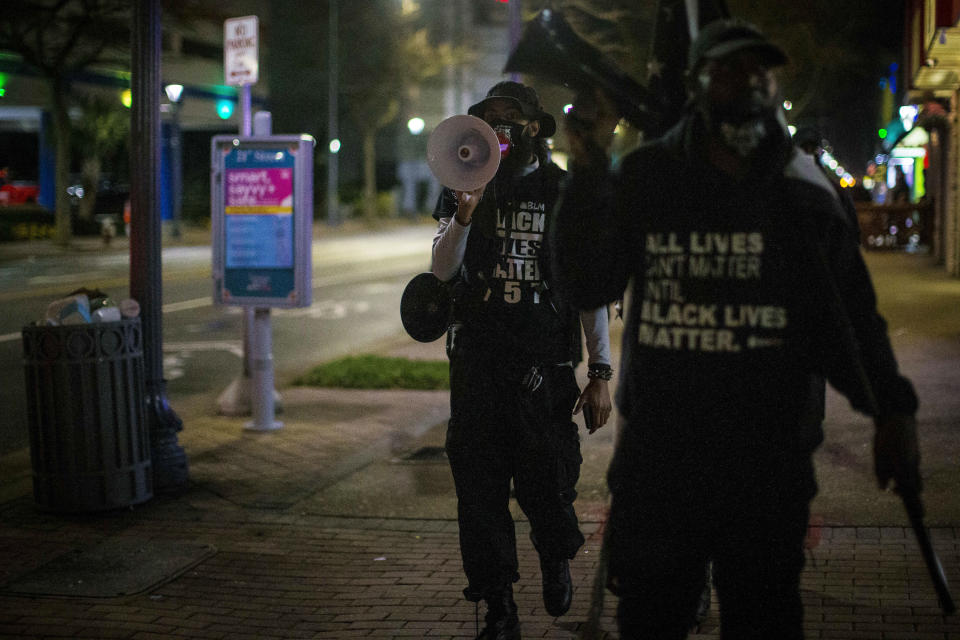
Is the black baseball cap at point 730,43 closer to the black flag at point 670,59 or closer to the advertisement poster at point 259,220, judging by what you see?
the black flag at point 670,59

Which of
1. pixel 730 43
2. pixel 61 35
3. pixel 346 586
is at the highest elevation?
pixel 61 35

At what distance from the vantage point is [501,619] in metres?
4.25

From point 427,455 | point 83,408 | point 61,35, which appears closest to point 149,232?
point 83,408

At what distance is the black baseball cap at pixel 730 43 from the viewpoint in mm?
2713

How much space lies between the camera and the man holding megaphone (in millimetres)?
4254

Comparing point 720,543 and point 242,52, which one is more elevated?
point 242,52

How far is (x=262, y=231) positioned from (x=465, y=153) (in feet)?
16.3

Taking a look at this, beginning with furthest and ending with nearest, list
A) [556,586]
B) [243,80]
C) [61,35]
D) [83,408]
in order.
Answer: [61,35]
[243,80]
[83,408]
[556,586]

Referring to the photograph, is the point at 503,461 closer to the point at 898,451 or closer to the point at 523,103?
the point at 523,103

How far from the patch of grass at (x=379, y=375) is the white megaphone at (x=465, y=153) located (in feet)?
20.3

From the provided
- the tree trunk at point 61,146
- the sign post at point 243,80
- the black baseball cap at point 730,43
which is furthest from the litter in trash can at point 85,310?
the tree trunk at point 61,146

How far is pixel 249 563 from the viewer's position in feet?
18.5

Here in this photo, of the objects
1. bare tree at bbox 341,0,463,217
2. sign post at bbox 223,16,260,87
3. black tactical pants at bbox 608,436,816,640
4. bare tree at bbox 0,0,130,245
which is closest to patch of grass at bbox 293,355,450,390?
sign post at bbox 223,16,260,87

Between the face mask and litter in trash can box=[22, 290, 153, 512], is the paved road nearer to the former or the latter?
litter in trash can box=[22, 290, 153, 512]
